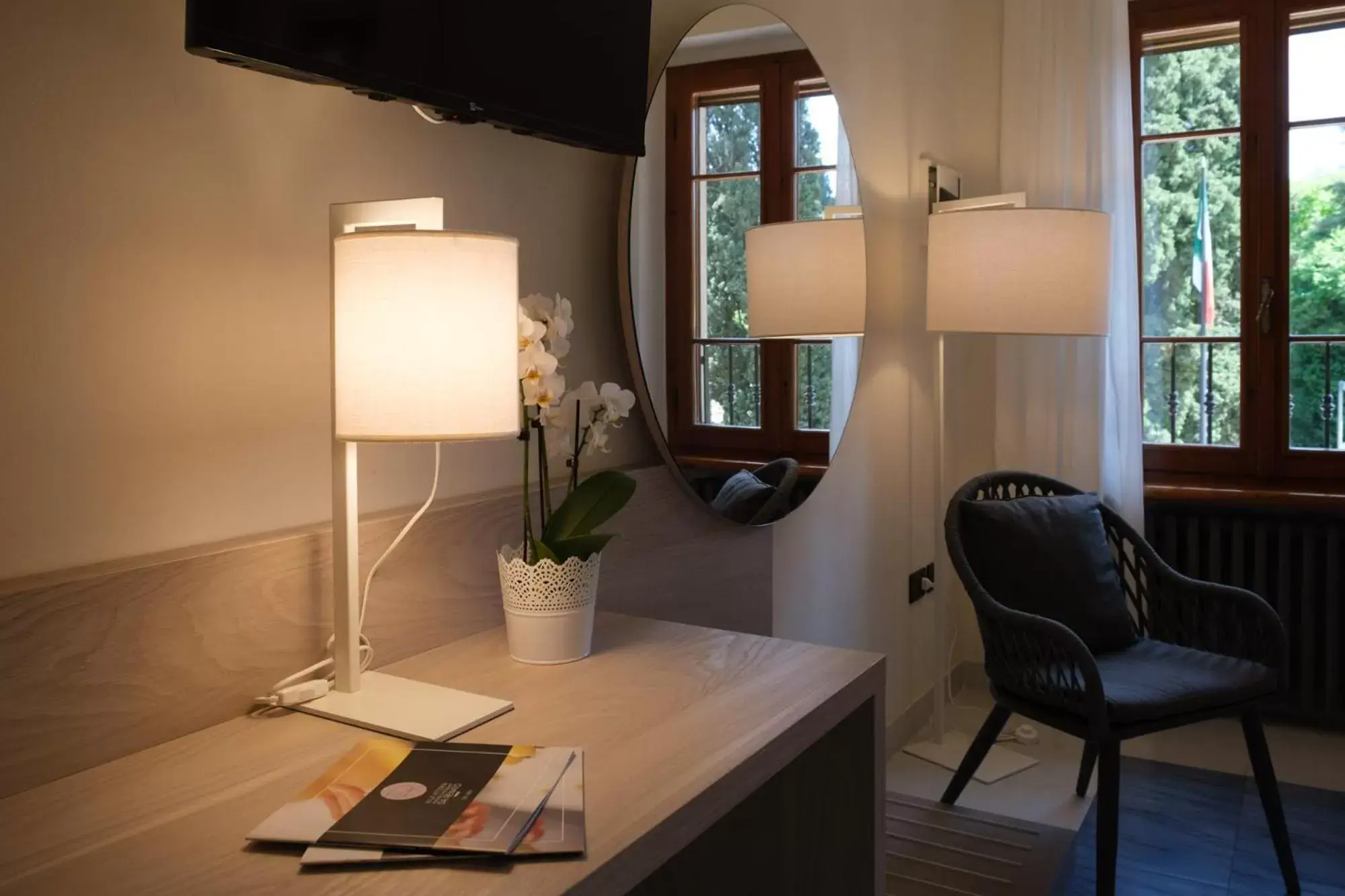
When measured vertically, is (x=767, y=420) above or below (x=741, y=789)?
above

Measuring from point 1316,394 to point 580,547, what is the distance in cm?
292

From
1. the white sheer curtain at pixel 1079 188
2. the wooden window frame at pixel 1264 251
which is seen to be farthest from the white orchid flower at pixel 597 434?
the wooden window frame at pixel 1264 251

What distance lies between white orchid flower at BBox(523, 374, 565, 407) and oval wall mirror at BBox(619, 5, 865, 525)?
47cm

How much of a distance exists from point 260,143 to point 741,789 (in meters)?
0.84

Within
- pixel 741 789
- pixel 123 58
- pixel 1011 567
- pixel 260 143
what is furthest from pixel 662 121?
pixel 1011 567

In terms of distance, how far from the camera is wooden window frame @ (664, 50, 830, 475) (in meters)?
1.84

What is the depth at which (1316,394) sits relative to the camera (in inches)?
132

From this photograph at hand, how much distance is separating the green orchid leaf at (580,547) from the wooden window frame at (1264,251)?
8.53ft

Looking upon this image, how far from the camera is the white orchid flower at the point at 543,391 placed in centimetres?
130

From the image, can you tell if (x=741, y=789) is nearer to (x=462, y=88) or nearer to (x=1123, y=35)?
(x=462, y=88)

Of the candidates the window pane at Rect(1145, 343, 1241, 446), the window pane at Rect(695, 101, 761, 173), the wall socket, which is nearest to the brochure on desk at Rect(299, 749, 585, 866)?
the window pane at Rect(695, 101, 761, 173)

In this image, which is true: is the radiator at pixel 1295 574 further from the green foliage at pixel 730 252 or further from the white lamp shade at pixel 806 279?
the green foliage at pixel 730 252

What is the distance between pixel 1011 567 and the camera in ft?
8.22

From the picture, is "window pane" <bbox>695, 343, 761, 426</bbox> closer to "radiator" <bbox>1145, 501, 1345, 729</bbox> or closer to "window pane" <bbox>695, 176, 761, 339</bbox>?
"window pane" <bbox>695, 176, 761, 339</bbox>
